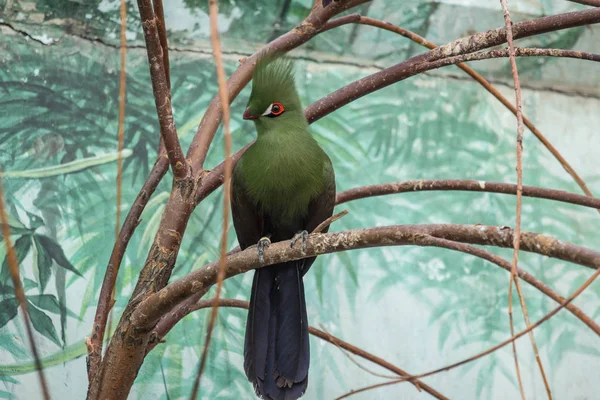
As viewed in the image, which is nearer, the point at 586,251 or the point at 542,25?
the point at 586,251

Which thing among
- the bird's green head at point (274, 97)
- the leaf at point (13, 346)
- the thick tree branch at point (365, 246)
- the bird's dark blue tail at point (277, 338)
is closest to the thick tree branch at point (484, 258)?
the thick tree branch at point (365, 246)

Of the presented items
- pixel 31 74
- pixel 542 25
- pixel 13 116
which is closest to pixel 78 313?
pixel 13 116

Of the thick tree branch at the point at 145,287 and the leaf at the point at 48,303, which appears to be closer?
the thick tree branch at the point at 145,287

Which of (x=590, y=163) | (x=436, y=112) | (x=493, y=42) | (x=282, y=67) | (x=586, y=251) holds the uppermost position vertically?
(x=436, y=112)

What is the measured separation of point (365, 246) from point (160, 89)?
0.40m

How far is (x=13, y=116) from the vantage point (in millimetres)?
2137

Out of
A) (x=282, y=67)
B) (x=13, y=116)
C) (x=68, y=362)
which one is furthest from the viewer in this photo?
(x=13, y=116)

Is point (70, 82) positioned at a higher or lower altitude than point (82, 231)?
higher

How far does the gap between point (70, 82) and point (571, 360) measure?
1.97m

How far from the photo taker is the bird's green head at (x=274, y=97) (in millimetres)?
1465

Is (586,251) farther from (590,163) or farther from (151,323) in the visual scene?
(590,163)

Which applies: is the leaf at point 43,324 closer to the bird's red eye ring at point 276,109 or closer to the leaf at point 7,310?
the leaf at point 7,310

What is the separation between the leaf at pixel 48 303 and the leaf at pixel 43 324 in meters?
0.02

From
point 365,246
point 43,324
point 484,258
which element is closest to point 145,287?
point 365,246
